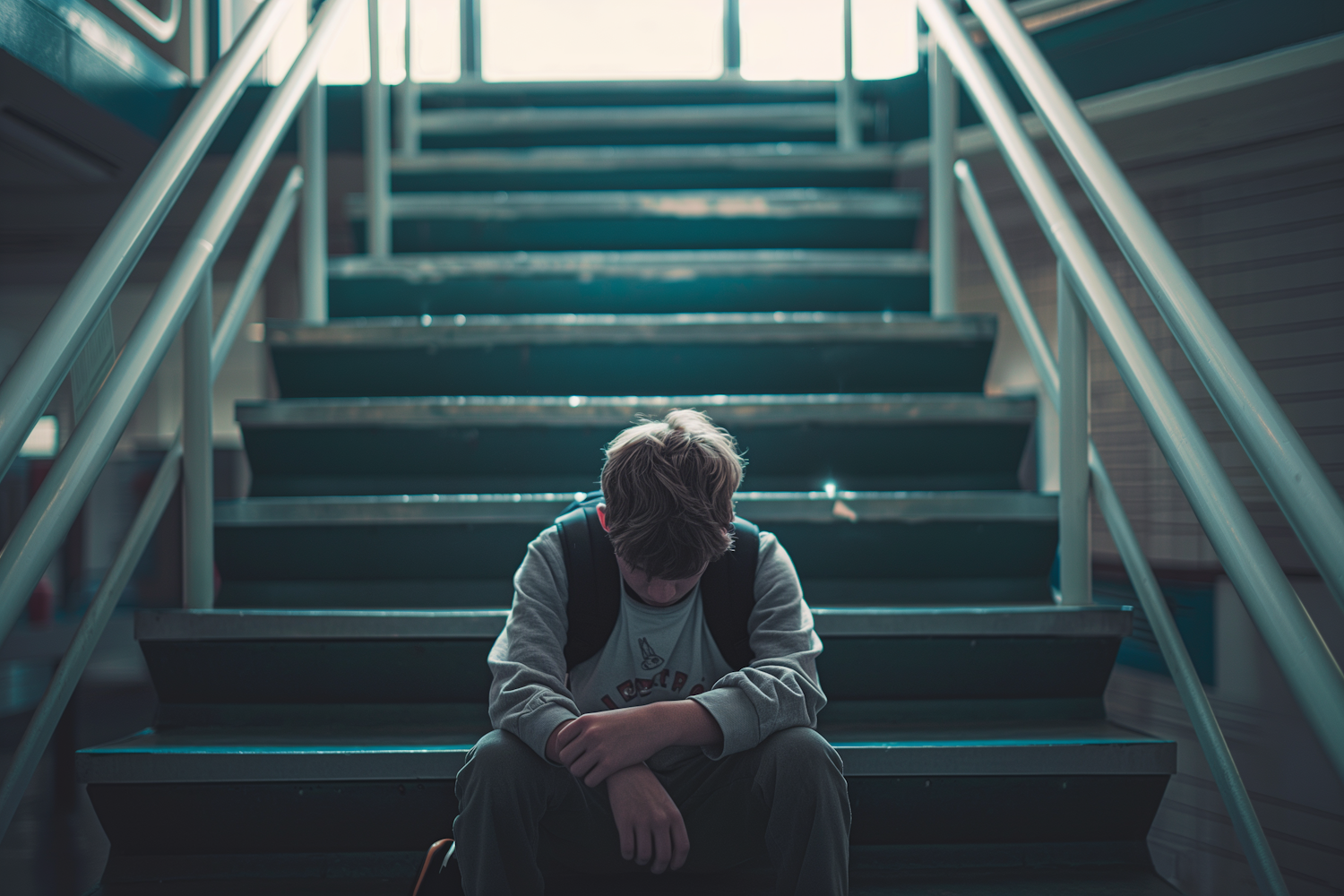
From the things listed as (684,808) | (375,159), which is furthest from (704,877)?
(375,159)

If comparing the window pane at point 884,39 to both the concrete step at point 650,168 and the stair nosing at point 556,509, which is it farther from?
the stair nosing at point 556,509

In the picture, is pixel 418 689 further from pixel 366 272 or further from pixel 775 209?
pixel 775 209

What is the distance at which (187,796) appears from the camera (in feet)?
3.66

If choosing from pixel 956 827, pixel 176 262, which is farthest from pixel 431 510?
pixel 956 827

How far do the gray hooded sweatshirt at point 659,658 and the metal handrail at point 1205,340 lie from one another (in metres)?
0.49

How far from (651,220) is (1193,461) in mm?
1391

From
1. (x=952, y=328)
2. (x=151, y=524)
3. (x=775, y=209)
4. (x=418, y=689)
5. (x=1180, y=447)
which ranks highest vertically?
(x=775, y=209)

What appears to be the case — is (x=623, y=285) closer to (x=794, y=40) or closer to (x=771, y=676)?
(x=771, y=676)

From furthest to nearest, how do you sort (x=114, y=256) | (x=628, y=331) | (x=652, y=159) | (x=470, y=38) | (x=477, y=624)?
(x=470, y=38) < (x=652, y=159) < (x=628, y=331) < (x=477, y=624) < (x=114, y=256)

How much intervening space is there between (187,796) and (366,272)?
1.10 meters

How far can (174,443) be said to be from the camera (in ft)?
Answer: 4.26

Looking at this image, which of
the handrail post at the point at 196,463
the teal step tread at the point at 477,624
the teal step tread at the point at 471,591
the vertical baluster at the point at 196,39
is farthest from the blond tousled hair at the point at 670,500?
the vertical baluster at the point at 196,39

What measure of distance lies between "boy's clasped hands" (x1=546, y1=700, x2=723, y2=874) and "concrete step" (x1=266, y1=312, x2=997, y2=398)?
0.86m

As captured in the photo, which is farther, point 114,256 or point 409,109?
point 409,109
